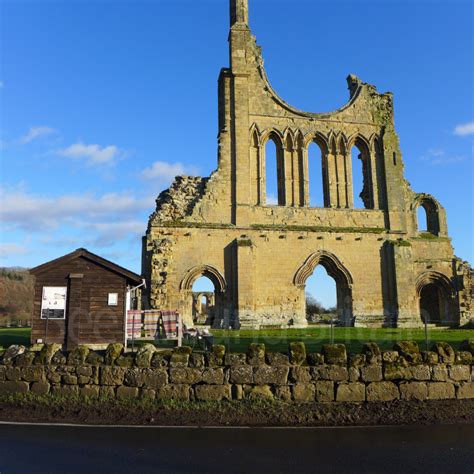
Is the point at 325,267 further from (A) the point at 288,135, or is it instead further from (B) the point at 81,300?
(B) the point at 81,300

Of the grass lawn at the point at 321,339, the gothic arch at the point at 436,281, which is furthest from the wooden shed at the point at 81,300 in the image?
the gothic arch at the point at 436,281

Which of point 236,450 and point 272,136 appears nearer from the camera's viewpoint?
point 236,450

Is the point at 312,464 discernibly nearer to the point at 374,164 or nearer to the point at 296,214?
the point at 296,214

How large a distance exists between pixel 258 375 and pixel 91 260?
8.29 m

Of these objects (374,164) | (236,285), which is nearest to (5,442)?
(236,285)

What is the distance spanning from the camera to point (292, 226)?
23.3 meters

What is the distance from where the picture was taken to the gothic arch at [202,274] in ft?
72.1

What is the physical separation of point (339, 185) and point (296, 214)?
10.3 feet

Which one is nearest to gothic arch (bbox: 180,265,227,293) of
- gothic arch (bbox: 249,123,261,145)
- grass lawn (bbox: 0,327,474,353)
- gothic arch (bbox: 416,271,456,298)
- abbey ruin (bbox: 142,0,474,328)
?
abbey ruin (bbox: 142,0,474,328)

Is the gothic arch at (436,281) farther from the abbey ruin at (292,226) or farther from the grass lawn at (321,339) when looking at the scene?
the grass lawn at (321,339)

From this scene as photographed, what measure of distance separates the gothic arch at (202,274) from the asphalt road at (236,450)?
14718mm

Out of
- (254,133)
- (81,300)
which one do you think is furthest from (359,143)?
(81,300)

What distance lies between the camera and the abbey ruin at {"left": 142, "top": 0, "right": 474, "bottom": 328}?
72.9 feet

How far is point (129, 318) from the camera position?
14727 mm
